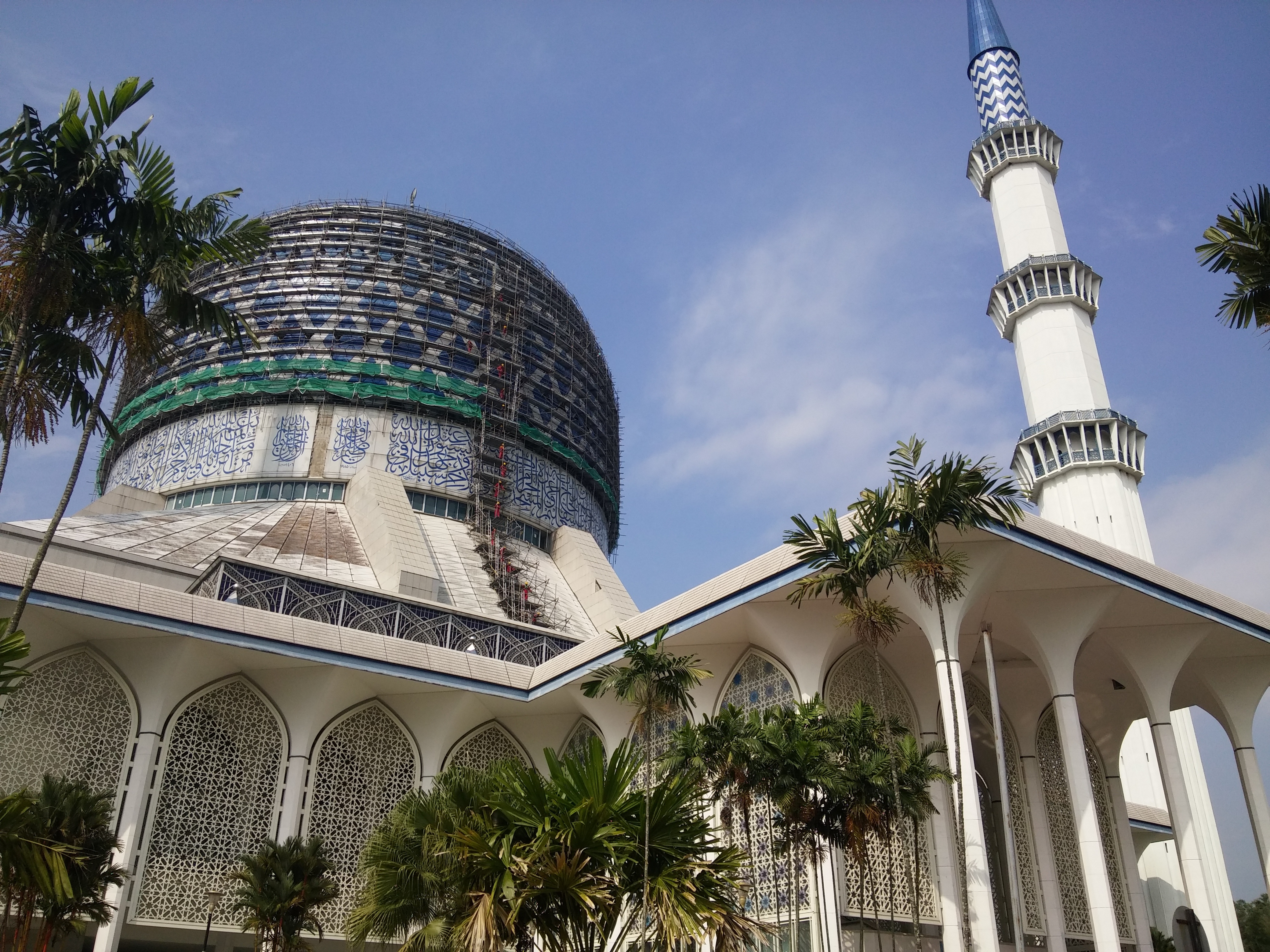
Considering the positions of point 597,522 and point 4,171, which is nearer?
point 4,171

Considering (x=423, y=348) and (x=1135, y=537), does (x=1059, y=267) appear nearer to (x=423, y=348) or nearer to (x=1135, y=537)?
(x=1135, y=537)

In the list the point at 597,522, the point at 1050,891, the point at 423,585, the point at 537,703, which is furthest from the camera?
the point at 597,522

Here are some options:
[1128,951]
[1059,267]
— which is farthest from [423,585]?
[1059,267]

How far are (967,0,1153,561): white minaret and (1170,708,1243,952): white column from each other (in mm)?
6992

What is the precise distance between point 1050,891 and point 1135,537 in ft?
41.8

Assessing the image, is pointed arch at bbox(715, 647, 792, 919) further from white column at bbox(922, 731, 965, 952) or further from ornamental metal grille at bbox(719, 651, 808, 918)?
white column at bbox(922, 731, 965, 952)

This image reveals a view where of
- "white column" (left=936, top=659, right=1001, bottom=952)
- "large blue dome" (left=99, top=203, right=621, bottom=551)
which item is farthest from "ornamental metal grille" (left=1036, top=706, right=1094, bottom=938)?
"large blue dome" (left=99, top=203, right=621, bottom=551)

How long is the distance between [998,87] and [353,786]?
34847 mm

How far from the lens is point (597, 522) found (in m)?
40.3

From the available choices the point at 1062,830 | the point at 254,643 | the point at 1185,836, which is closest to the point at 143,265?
the point at 254,643

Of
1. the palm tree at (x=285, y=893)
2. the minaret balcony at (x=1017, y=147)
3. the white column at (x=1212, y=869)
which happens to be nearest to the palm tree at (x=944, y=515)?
the white column at (x=1212, y=869)

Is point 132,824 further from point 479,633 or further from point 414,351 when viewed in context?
point 414,351

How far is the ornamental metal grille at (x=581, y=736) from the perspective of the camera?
25.3m

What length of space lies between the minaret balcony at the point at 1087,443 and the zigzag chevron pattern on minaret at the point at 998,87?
515 inches
